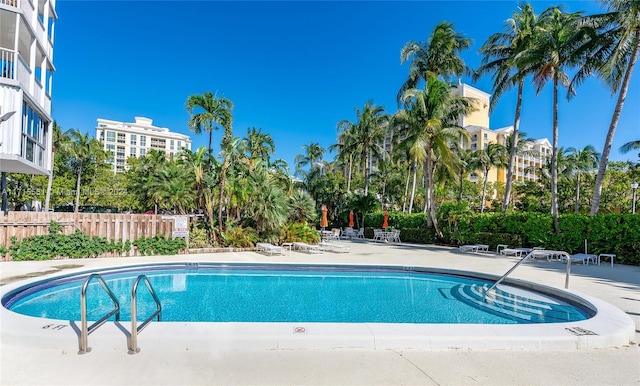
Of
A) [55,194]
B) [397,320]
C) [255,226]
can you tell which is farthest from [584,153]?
[55,194]

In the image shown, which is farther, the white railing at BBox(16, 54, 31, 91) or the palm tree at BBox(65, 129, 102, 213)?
the palm tree at BBox(65, 129, 102, 213)

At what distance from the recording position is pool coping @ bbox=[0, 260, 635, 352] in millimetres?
4371

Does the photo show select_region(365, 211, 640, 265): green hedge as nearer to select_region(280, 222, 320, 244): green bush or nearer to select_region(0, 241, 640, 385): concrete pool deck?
select_region(280, 222, 320, 244): green bush

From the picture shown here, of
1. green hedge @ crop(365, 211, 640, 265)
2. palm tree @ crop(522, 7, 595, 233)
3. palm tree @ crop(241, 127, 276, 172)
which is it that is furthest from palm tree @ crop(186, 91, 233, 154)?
palm tree @ crop(522, 7, 595, 233)

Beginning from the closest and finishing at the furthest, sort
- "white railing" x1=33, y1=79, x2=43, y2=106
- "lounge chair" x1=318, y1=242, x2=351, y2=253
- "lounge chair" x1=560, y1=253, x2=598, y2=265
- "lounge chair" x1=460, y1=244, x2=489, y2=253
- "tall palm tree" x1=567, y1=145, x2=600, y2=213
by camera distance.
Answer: "lounge chair" x1=560, y1=253, x2=598, y2=265
"white railing" x1=33, y1=79, x2=43, y2=106
"lounge chair" x1=318, y1=242, x2=351, y2=253
"lounge chair" x1=460, y1=244, x2=489, y2=253
"tall palm tree" x1=567, y1=145, x2=600, y2=213

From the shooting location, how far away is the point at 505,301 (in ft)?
26.9

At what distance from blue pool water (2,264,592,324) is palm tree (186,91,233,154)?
1594cm

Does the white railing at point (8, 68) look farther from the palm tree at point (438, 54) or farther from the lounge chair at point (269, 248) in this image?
the palm tree at point (438, 54)

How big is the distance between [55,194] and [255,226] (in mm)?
28474

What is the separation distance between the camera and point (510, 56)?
21781 millimetres

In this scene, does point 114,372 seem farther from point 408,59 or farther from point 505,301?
point 408,59

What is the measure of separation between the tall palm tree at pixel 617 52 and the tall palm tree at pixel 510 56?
12.9 ft

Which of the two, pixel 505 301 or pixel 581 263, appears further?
pixel 581 263

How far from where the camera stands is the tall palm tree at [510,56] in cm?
2060
